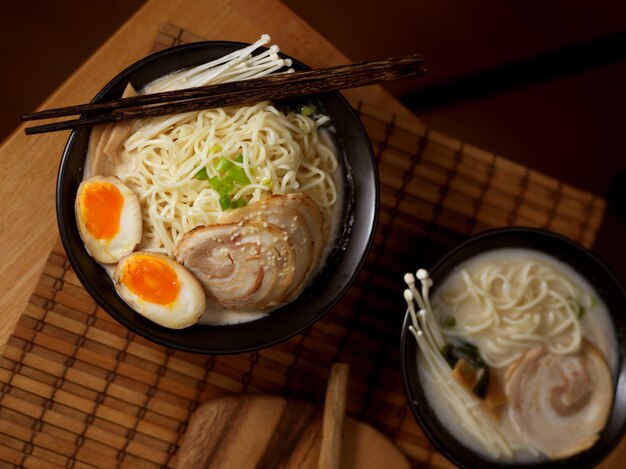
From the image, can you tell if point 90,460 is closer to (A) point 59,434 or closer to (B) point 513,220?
(A) point 59,434

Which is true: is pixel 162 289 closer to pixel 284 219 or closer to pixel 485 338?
pixel 284 219

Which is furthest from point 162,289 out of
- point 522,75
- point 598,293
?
point 522,75

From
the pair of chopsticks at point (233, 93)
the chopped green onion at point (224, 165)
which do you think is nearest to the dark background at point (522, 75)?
the pair of chopsticks at point (233, 93)

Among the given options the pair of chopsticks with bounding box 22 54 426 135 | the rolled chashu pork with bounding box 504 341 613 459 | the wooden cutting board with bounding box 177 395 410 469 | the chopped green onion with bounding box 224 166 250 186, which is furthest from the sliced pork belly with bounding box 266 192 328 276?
the rolled chashu pork with bounding box 504 341 613 459

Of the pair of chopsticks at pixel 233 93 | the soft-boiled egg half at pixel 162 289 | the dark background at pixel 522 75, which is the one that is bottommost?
the soft-boiled egg half at pixel 162 289

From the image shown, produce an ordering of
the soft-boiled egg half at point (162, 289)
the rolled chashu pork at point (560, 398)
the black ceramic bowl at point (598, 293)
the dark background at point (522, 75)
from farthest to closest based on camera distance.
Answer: the dark background at point (522, 75)
the rolled chashu pork at point (560, 398)
the black ceramic bowl at point (598, 293)
the soft-boiled egg half at point (162, 289)

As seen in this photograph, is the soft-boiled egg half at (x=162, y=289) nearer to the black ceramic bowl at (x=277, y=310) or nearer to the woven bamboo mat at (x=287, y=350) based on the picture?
the black ceramic bowl at (x=277, y=310)
